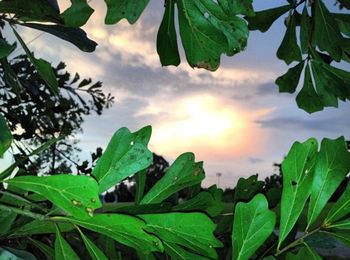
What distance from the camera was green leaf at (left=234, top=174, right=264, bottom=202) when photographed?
2.74ft

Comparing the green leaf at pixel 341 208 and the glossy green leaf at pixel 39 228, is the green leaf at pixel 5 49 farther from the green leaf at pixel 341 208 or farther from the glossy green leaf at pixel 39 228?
the green leaf at pixel 341 208

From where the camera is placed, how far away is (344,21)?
5.22ft

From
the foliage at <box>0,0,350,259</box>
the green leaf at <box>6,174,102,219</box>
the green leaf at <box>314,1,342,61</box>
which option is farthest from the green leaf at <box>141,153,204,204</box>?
the green leaf at <box>314,1,342,61</box>

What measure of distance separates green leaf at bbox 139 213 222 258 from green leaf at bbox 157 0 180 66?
446 mm

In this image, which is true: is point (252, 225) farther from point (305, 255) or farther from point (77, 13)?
point (77, 13)

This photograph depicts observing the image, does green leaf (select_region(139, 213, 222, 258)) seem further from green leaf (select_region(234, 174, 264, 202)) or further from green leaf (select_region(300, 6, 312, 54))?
green leaf (select_region(300, 6, 312, 54))

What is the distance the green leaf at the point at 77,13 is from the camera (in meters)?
0.73

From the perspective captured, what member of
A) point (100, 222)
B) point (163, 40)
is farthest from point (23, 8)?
point (100, 222)

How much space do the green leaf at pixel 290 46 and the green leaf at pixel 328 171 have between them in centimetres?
A: 93

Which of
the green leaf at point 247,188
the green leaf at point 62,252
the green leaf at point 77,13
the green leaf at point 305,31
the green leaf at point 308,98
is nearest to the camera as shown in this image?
the green leaf at point 62,252

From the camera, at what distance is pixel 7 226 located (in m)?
0.58

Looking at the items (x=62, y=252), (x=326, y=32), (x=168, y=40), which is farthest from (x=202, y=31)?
(x=326, y=32)

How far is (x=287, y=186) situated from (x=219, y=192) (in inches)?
8.0

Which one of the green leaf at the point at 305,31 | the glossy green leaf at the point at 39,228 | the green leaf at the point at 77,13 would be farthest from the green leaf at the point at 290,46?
the glossy green leaf at the point at 39,228
